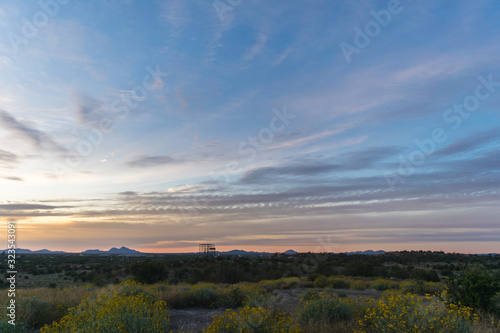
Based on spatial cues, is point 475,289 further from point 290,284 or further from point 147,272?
point 147,272

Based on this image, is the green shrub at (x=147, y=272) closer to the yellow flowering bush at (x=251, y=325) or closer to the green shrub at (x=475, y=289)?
the yellow flowering bush at (x=251, y=325)

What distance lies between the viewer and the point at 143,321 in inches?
332

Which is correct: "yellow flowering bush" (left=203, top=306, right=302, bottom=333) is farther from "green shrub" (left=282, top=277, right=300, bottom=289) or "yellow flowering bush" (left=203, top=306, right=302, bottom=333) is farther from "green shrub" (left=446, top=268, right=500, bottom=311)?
"green shrub" (left=282, top=277, right=300, bottom=289)

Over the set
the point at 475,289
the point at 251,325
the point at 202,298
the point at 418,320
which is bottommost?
the point at 202,298

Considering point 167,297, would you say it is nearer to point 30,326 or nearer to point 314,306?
point 30,326

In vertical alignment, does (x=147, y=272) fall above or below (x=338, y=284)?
above

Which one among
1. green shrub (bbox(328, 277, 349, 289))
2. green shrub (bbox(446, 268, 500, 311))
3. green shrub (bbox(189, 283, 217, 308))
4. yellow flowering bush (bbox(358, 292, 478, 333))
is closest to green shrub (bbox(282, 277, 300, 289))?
green shrub (bbox(328, 277, 349, 289))

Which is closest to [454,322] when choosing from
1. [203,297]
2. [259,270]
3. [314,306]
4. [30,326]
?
[314,306]

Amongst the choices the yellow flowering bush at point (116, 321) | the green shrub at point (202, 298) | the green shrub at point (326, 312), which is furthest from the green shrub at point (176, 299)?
the green shrub at point (326, 312)

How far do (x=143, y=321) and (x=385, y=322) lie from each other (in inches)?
249

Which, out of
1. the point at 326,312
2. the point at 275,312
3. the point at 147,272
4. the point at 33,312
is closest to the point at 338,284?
the point at 326,312

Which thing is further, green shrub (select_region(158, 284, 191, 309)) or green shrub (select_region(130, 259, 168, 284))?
green shrub (select_region(130, 259, 168, 284))

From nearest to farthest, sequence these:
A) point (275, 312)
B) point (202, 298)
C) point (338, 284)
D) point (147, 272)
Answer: point (275, 312), point (202, 298), point (338, 284), point (147, 272)

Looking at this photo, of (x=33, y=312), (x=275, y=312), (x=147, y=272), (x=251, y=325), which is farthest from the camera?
(x=147, y=272)
